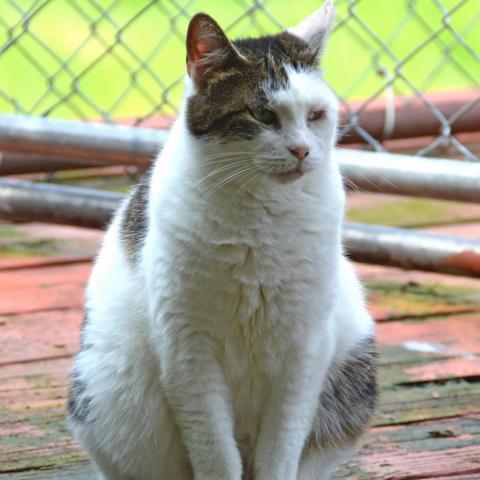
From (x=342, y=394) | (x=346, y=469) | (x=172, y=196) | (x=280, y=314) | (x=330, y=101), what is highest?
(x=330, y=101)

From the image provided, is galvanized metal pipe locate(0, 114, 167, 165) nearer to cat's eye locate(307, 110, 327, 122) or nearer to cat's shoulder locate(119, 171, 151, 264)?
cat's shoulder locate(119, 171, 151, 264)

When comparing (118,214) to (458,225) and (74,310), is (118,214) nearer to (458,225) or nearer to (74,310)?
(74,310)

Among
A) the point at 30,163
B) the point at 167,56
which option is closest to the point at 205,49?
the point at 30,163

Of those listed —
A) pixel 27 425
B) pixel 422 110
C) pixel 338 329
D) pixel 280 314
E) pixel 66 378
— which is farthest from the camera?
pixel 422 110

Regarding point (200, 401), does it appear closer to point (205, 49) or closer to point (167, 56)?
point (205, 49)

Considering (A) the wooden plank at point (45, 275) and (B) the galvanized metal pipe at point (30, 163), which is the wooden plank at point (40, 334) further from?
(B) the galvanized metal pipe at point (30, 163)

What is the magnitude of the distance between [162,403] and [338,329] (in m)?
0.30

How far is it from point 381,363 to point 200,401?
2.25ft

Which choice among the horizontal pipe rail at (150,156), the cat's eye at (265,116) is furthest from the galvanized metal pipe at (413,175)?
the cat's eye at (265,116)

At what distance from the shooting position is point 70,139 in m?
2.75

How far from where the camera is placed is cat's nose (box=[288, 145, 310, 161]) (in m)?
1.73

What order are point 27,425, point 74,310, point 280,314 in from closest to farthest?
point 280,314
point 27,425
point 74,310

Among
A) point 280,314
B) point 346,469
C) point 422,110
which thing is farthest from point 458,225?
point 280,314

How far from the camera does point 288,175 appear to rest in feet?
5.80
